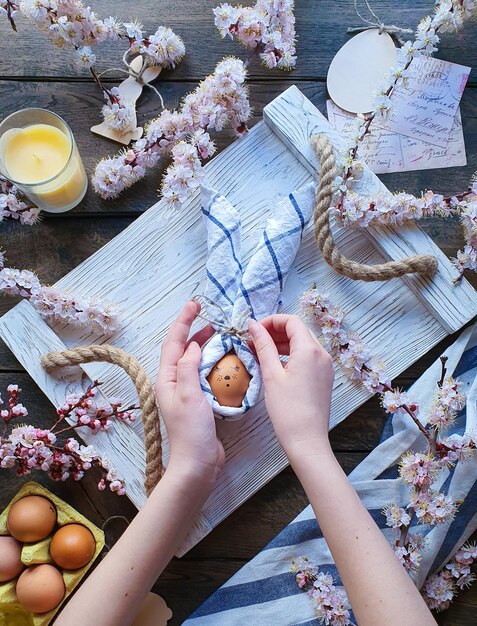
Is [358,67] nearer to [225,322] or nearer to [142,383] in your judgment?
[225,322]

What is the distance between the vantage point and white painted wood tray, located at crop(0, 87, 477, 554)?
1060 millimetres

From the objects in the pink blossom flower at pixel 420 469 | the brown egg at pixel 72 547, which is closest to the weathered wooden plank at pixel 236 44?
the pink blossom flower at pixel 420 469

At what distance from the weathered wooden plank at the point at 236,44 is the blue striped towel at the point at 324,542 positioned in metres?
0.53

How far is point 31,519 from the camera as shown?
3.30 feet

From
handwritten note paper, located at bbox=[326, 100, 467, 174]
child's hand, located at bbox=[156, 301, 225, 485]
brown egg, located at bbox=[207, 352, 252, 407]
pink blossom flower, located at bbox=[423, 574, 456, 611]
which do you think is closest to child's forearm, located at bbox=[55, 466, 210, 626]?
child's hand, located at bbox=[156, 301, 225, 485]

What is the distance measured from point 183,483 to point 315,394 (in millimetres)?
220

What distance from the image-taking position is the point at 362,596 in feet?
2.70

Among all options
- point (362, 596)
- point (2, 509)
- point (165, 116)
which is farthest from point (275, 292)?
point (2, 509)

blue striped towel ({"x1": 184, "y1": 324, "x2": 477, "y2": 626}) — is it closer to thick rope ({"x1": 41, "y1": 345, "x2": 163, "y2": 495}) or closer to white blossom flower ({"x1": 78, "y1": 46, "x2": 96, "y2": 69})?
thick rope ({"x1": 41, "y1": 345, "x2": 163, "y2": 495})

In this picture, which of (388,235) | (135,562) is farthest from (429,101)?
(135,562)

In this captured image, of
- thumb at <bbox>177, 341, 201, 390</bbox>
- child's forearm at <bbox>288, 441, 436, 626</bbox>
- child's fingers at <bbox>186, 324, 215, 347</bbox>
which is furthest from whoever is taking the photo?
child's fingers at <bbox>186, 324, 215, 347</bbox>

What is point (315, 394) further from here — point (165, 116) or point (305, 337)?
point (165, 116)

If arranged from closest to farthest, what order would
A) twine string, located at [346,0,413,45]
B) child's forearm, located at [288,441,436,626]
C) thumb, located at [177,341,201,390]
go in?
child's forearm, located at [288,441,436,626] → thumb, located at [177,341,201,390] → twine string, located at [346,0,413,45]

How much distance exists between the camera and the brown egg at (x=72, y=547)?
1.00 metres
